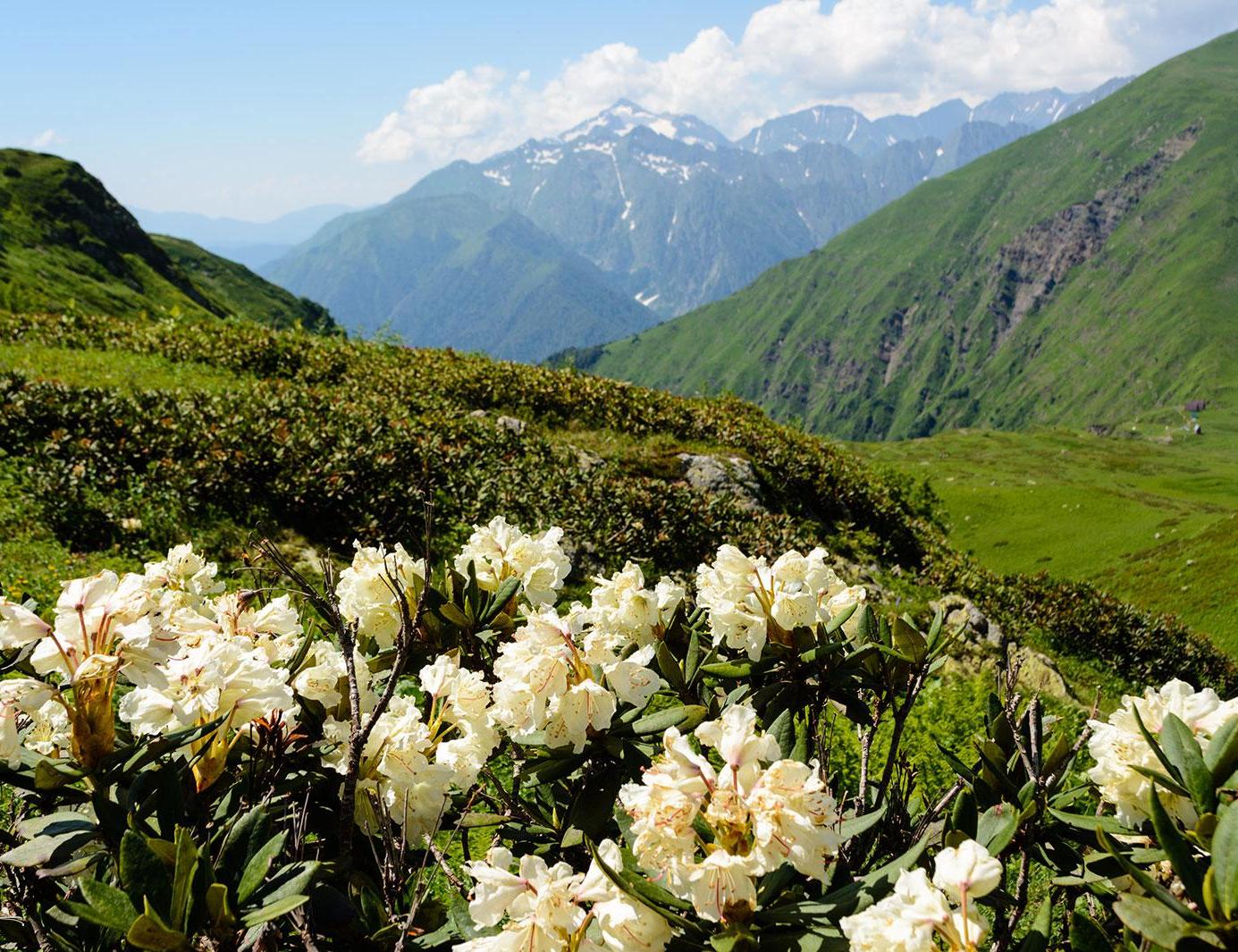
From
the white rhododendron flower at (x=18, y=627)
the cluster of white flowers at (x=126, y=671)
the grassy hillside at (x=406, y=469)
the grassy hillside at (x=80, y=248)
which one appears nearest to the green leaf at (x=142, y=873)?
the cluster of white flowers at (x=126, y=671)

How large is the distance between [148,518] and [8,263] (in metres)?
50.6

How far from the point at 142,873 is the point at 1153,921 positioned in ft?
5.71

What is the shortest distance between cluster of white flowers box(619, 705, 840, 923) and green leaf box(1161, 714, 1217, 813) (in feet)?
2.46

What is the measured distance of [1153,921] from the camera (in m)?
1.22

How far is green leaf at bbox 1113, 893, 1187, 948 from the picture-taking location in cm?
120

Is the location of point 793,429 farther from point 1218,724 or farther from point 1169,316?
point 1169,316

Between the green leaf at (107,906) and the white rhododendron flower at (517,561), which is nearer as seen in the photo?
the green leaf at (107,906)

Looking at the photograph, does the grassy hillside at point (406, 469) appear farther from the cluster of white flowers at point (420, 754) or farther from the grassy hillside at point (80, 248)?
the grassy hillside at point (80, 248)

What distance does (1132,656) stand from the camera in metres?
13.1

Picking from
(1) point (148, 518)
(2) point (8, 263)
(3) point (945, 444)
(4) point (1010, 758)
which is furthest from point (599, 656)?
(3) point (945, 444)

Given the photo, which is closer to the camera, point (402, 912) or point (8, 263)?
point (402, 912)

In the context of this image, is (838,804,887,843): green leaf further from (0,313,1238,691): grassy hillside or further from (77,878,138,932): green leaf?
(0,313,1238,691): grassy hillside

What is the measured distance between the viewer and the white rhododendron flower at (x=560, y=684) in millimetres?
1841

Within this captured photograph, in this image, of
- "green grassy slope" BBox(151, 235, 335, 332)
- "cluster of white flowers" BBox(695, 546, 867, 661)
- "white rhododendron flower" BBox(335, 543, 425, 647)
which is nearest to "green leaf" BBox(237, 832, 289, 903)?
"white rhododendron flower" BBox(335, 543, 425, 647)
